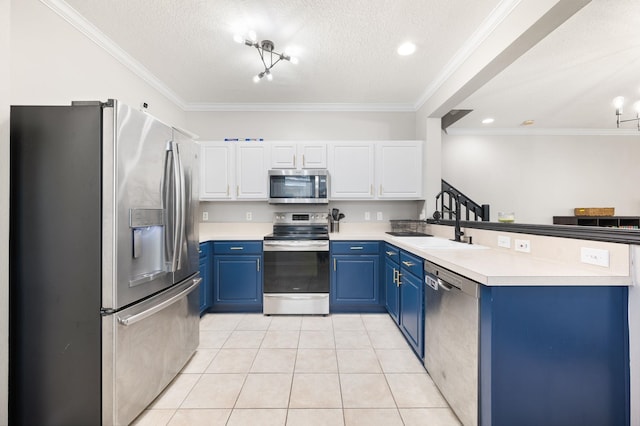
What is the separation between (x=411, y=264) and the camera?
2178 mm

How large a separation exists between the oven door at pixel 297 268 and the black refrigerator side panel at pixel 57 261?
179 cm

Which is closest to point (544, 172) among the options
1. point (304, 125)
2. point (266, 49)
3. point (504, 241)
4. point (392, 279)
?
point (504, 241)

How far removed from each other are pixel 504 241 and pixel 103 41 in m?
3.69

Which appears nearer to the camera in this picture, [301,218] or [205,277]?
[205,277]

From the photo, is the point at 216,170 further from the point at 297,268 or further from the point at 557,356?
the point at 557,356

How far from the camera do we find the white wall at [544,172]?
5.04 metres

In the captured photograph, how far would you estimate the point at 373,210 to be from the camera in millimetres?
3779

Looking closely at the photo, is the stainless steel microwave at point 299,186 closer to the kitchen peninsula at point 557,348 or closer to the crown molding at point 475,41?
the crown molding at point 475,41

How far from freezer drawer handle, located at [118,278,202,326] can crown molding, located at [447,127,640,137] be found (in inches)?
199

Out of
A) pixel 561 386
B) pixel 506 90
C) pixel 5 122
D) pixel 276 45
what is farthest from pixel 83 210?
pixel 506 90

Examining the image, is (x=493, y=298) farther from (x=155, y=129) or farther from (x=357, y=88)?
(x=357, y=88)

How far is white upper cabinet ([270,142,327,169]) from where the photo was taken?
343 cm

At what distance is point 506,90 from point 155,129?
12.9ft

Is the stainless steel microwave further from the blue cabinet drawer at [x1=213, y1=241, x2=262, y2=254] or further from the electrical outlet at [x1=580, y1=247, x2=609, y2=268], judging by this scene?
the electrical outlet at [x1=580, y1=247, x2=609, y2=268]
